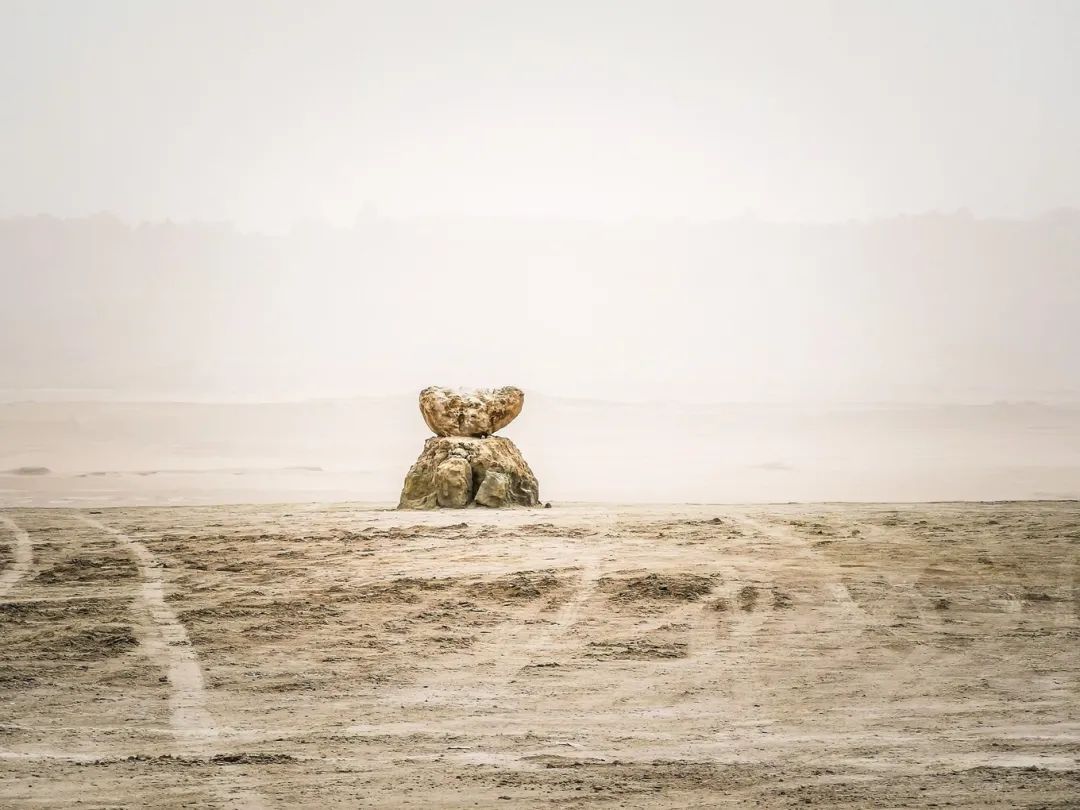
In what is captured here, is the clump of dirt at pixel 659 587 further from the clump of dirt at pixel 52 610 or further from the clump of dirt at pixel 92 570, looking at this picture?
the clump of dirt at pixel 92 570

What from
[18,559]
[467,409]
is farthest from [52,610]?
[467,409]

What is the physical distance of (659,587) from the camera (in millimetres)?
8031

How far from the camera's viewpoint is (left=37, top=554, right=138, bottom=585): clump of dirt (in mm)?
8438

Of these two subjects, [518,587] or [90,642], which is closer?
[90,642]

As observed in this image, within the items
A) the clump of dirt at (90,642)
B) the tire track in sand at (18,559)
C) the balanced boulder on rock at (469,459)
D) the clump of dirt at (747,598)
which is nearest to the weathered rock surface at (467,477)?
the balanced boulder on rock at (469,459)

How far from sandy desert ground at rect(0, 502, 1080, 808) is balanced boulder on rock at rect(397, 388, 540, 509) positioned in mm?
1602

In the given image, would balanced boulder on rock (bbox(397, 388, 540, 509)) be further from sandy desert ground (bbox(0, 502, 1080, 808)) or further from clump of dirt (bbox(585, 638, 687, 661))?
clump of dirt (bbox(585, 638, 687, 661))

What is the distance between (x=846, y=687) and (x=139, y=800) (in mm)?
3666

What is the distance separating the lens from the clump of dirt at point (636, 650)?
21.2 ft

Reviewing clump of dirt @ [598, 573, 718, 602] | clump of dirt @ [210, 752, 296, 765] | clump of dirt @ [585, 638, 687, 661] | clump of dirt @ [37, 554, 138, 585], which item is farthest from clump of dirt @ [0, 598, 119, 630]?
clump of dirt @ [598, 573, 718, 602]

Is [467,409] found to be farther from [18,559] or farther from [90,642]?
[90,642]

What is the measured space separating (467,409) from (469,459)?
30.3 inches

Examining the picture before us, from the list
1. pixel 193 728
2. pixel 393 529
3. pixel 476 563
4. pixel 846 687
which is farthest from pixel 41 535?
pixel 846 687

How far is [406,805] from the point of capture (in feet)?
13.7
